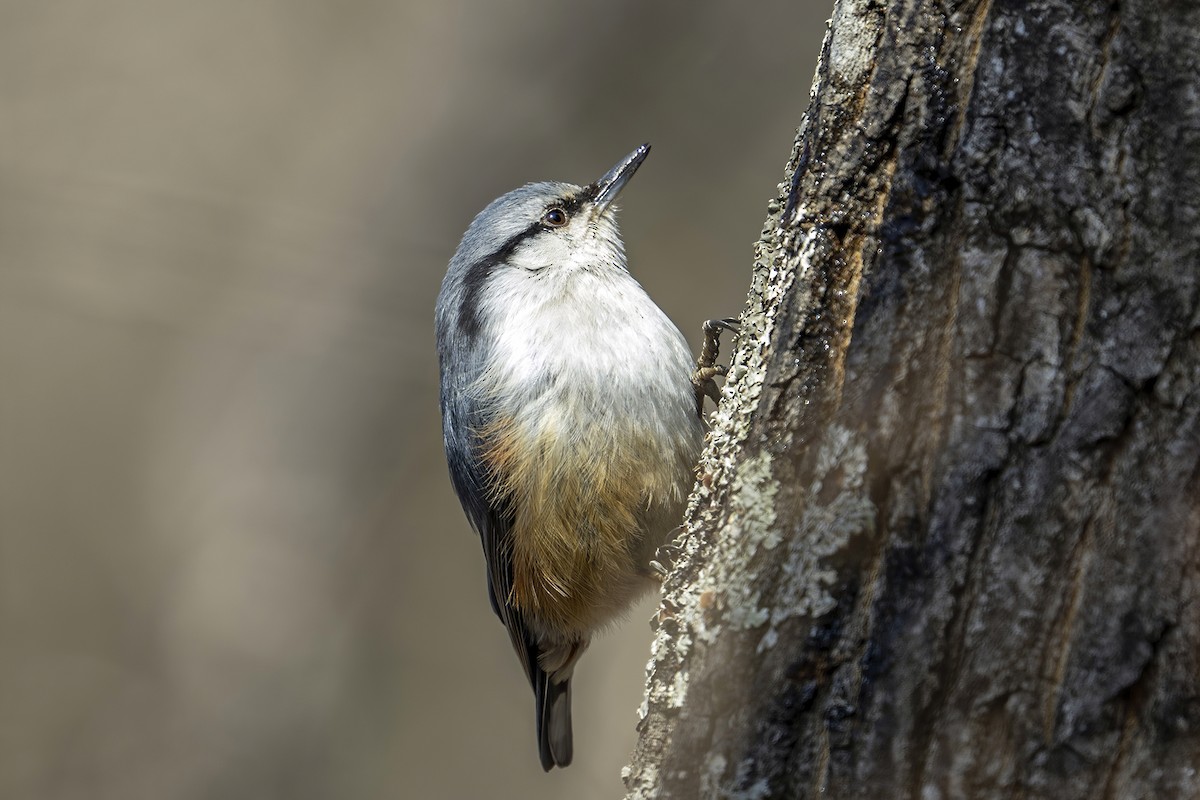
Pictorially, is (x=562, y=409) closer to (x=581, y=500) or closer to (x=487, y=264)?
→ (x=581, y=500)

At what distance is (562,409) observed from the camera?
2.80m

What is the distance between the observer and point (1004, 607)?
56.1 inches

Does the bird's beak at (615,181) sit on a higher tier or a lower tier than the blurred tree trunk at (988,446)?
higher

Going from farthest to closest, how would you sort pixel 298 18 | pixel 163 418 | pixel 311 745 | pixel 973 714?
1. pixel 298 18
2. pixel 163 418
3. pixel 311 745
4. pixel 973 714

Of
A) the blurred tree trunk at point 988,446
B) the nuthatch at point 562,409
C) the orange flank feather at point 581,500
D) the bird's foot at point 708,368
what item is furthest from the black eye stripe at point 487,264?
the blurred tree trunk at point 988,446

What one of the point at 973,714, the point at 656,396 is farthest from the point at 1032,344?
the point at 656,396

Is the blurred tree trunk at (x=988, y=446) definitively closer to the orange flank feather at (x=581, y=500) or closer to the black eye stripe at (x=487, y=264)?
the orange flank feather at (x=581, y=500)

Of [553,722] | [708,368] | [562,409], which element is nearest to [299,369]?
[553,722]

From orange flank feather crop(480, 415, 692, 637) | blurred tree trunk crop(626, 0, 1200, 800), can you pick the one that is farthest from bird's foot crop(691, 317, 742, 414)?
blurred tree trunk crop(626, 0, 1200, 800)

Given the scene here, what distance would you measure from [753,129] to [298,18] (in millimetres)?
3669

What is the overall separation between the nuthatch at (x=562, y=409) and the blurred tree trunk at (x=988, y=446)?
42.4 inches

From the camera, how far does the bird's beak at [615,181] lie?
3467 millimetres

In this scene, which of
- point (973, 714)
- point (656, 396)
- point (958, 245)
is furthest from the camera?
point (656, 396)

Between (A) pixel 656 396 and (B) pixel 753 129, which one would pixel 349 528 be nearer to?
(B) pixel 753 129
